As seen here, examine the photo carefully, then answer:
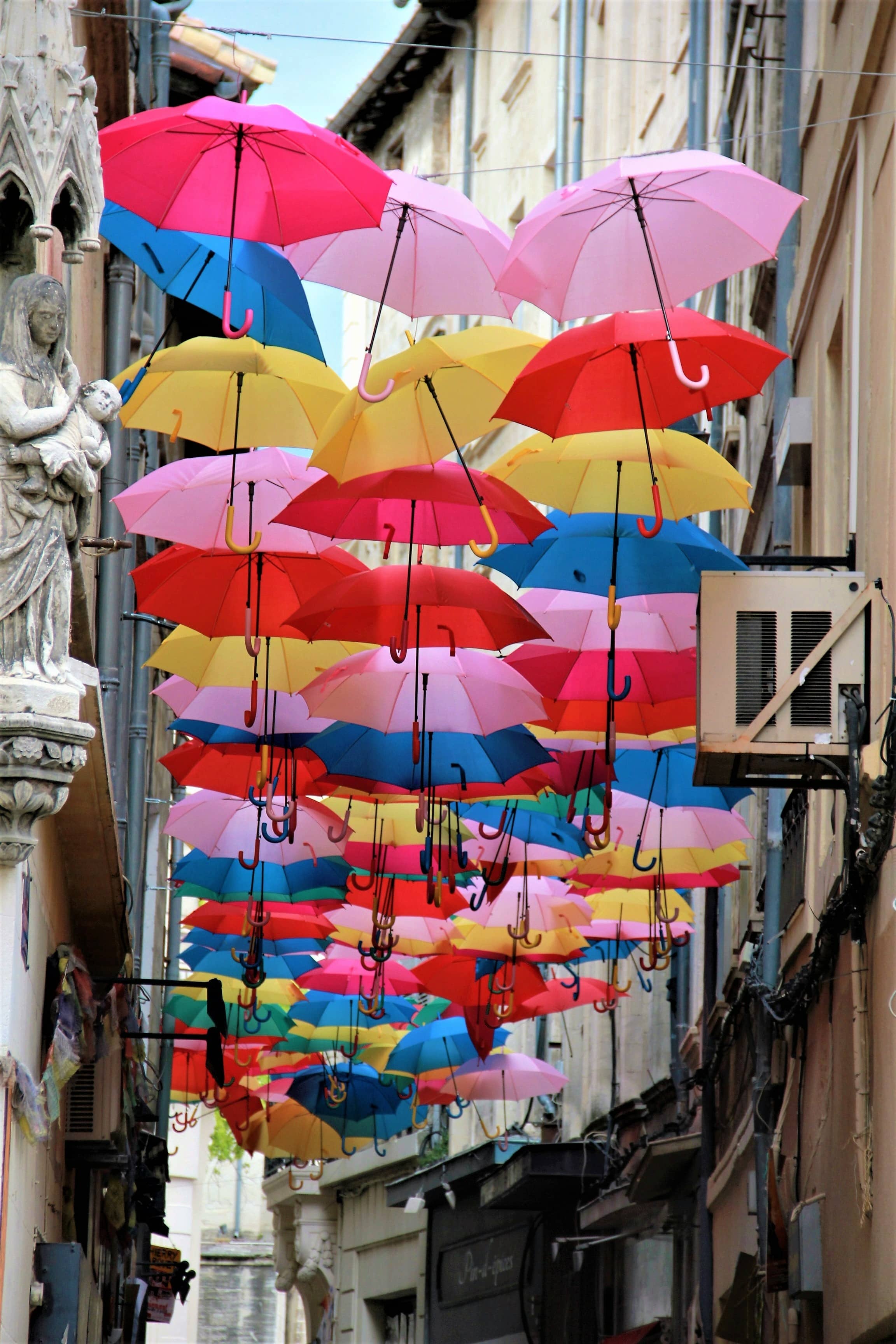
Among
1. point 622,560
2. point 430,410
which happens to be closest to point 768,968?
point 622,560

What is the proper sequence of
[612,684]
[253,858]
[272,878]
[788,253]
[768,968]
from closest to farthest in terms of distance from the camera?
[612,684]
[768,968]
[788,253]
[253,858]
[272,878]

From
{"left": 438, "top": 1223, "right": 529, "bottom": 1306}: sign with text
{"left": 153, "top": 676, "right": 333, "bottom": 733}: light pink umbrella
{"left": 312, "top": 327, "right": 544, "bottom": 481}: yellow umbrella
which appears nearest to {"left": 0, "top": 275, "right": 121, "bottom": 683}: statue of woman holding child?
{"left": 312, "top": 327, "right": 544, "bottom": 481}: yellow umbrella

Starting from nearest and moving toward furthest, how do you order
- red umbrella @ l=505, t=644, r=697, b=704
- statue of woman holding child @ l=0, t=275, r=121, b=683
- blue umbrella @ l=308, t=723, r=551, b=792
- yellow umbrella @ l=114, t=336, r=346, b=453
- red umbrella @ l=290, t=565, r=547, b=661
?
statue of woman holding child @ l=0, t=275, r=121, b=683
yellow umbrella @ l=114, t=336, r=346, b=453
red umbrella @ l=290, t=565, r=547, b=661
red umbrella @ l=505, t=644, r=697, b=704
blue umbrella @ l=308, t=723, r=551, b=792

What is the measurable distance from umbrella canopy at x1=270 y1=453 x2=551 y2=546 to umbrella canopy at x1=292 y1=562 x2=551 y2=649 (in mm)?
255

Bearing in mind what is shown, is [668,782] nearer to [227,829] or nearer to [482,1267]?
[227,829]

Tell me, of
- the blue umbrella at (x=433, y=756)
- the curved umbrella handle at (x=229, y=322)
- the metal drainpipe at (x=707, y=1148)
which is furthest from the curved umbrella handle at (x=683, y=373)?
the metal drainpipe at (x=707, y=1148)

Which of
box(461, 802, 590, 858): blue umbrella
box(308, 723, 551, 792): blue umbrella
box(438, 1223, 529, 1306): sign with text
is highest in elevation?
box(308, 723, 551, 792): blue umbrella

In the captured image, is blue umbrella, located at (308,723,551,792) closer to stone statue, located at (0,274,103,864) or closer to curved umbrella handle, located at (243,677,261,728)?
curved umbrella handle, located at (243,677,261,728)

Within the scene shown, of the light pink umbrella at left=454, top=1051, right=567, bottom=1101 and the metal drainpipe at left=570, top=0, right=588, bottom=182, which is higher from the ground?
the metal drainpipe at left=570, top=0, right=588, bottom=182

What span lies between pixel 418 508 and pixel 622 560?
1.18 meters

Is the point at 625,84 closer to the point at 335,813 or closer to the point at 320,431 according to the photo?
the point at 335,813

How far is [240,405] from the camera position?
10109mm

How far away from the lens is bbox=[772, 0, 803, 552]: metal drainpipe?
14.5 metres

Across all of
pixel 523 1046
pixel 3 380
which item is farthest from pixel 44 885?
pixel 523 1046
